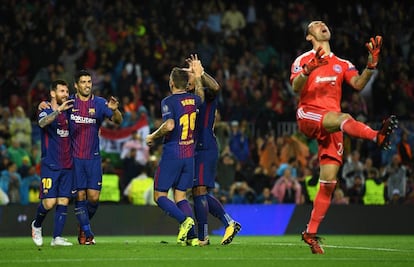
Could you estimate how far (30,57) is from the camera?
84.0 feet

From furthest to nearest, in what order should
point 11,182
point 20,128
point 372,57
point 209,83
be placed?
point 20,128
point 11,182
point 209,83
point 372,57

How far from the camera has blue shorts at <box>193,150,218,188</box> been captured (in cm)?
1412

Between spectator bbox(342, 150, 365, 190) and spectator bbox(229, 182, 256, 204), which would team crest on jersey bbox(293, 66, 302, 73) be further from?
spectator bbox(342, 150, 365, 190)

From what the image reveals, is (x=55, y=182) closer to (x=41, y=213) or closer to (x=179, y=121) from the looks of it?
(x=41, y=213)

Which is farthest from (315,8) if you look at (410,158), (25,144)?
(25,144)

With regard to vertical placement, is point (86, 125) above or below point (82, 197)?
above

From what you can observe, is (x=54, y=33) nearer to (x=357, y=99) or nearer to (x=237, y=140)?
(x=237, y=140)

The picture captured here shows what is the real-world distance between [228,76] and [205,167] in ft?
41.4

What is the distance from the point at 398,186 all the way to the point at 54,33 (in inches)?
378

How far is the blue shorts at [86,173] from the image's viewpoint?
14.6 metres

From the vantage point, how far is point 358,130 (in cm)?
1143

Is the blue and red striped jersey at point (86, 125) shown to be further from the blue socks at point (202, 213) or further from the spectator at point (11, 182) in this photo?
the spectator at point (11, 182)

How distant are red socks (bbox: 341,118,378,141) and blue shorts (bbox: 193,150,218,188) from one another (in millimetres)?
3004

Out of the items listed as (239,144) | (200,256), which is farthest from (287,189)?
(200,256)
